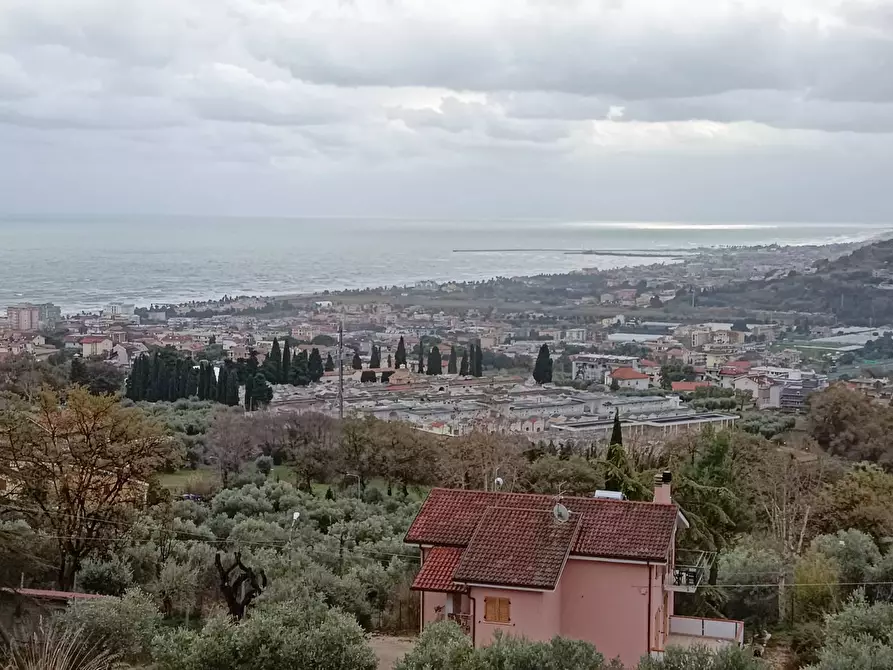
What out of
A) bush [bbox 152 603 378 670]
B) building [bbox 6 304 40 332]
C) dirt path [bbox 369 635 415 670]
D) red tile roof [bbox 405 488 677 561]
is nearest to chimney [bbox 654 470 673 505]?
red tile roof [bbox 405 488 677 561]

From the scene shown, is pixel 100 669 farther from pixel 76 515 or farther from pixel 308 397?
pixel 308 397

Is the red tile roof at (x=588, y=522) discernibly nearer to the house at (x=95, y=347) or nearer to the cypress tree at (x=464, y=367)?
the house at (x=95, y=347)

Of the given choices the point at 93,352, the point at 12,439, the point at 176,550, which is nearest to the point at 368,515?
the point at 176,550

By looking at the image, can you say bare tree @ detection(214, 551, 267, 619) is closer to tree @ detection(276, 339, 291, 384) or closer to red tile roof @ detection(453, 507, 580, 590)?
red tile roof @ detection(453, 507, 580, 590)

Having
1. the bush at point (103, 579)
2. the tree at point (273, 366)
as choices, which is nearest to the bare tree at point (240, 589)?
the bush at point (103, 579)

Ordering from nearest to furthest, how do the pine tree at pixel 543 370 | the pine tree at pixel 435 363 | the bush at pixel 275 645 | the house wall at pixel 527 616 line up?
the bush at pixel 275 645
the house wall at pixel 527 616
the pine tree at pixel 435 363
the pine tree at pixel 543 370

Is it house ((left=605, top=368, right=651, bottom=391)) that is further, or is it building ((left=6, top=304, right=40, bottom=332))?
building ((left=6, top=304, right=40, bottom=332))
